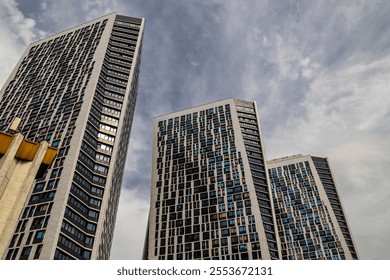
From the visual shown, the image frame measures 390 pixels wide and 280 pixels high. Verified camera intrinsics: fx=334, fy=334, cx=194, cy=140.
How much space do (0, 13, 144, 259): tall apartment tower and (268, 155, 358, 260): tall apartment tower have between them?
6482 centimetres

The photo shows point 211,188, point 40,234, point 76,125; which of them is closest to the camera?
point 40,234

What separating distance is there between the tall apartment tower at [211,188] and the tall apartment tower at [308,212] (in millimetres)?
29362

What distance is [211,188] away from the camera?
336 feet

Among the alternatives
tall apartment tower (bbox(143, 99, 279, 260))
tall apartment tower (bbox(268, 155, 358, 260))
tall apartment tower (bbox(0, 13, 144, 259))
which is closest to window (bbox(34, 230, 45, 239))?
tall apartment tower (bbox(0, 13, 144, 259))

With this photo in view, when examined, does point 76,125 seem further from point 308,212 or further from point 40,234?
point 308,212

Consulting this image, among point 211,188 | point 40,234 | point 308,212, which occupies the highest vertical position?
point 308,212

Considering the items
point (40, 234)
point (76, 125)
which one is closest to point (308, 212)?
point (76, 125)

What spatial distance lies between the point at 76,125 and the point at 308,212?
293 feet

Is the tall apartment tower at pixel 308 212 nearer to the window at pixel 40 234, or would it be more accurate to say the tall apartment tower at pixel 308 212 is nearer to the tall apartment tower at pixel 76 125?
the tall apartment tower at pixel 76 125

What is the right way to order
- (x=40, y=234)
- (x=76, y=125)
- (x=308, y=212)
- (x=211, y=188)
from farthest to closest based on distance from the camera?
(x=308, y=212)
(x=211, y=188)
(x=76, y=125)
(x=40, y=234)

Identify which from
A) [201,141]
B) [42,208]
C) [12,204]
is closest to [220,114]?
[201,141]

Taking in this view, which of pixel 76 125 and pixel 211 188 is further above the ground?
pixel 76 125

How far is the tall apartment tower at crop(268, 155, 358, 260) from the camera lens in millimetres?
116000

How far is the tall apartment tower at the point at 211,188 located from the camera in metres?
90.0
